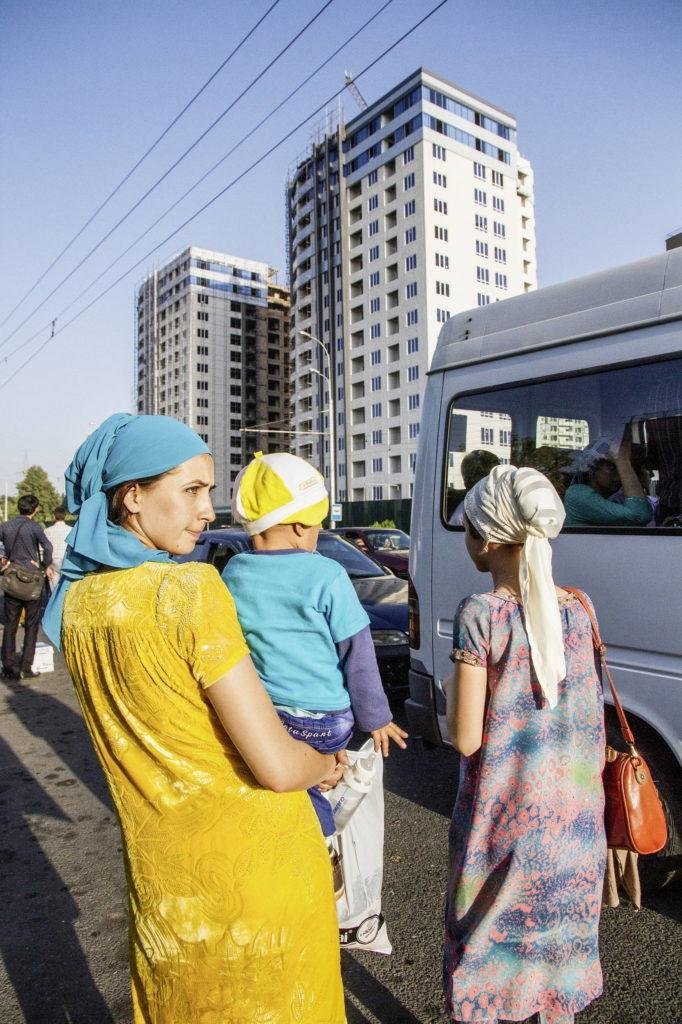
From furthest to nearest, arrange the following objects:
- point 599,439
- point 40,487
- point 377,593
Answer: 1. point 40,487
2. point 377,593
3. point 599,439

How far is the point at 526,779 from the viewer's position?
5.89ft

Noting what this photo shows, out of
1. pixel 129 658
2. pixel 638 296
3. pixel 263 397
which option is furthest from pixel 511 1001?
Result: pixel 263 397

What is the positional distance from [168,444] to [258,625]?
706 millimetres

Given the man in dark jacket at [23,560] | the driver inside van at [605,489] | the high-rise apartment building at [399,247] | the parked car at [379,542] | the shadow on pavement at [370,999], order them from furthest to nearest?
the high-rise apartment building at [399,247] < the parked car at [379,542] < the man in dark jacket at [23,560] < the driver inside van at [605,489] < the shadow on pavement at [370,999]

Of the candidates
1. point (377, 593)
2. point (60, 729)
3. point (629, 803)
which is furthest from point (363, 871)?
point (377, 593)

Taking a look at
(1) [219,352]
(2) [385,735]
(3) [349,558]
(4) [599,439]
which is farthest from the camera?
(1) [219,352]

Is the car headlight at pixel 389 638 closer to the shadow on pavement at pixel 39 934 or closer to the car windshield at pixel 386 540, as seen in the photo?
the shadow on pavement at pixel 39 934

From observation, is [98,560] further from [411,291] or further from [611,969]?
[411,291]

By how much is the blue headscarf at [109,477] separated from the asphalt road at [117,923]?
210 centimetres

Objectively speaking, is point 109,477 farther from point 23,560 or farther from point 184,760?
point 23,560

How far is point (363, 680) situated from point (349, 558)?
7062 millimetres

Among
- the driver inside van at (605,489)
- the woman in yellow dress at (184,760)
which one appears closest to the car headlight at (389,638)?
the driver inside van at (605,489)

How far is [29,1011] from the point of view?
2594 millimetres

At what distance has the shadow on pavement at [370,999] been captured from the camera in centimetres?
249
